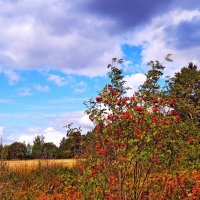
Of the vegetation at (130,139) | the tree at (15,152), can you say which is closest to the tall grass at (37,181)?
the tree at (15,152)

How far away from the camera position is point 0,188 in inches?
392

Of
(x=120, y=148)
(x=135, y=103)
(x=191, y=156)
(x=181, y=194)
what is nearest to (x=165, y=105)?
(x=135, y=103)

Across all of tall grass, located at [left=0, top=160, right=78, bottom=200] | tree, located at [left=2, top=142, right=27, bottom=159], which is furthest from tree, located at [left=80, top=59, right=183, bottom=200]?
tree, located at [left=2, top=142, right=27, bottom=159]

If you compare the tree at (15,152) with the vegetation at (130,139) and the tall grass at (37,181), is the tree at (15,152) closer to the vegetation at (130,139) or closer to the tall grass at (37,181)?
the tall grass at (37,181)

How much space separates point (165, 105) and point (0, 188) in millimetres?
4639

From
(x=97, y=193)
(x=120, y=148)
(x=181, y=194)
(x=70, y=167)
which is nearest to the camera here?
(x=120, y=148)

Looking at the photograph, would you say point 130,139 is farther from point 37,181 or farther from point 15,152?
point 15,152

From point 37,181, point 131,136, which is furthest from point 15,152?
point 131,136

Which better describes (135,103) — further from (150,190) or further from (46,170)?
(46,170)

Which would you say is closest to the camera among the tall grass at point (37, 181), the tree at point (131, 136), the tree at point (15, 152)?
the tree at point (131, 136)

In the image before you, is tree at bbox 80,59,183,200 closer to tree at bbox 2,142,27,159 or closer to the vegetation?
the vegetation

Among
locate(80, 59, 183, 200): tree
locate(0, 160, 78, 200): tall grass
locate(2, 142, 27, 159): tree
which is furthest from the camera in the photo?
locate(2, 142, 27, 159): tree

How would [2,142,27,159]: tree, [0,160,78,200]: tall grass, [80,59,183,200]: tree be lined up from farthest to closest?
[2,142,27,159]: tree < [0,160,78,200]: tall grass < [80,59,183,200]: tree

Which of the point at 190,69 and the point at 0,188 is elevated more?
the point at 190,69
